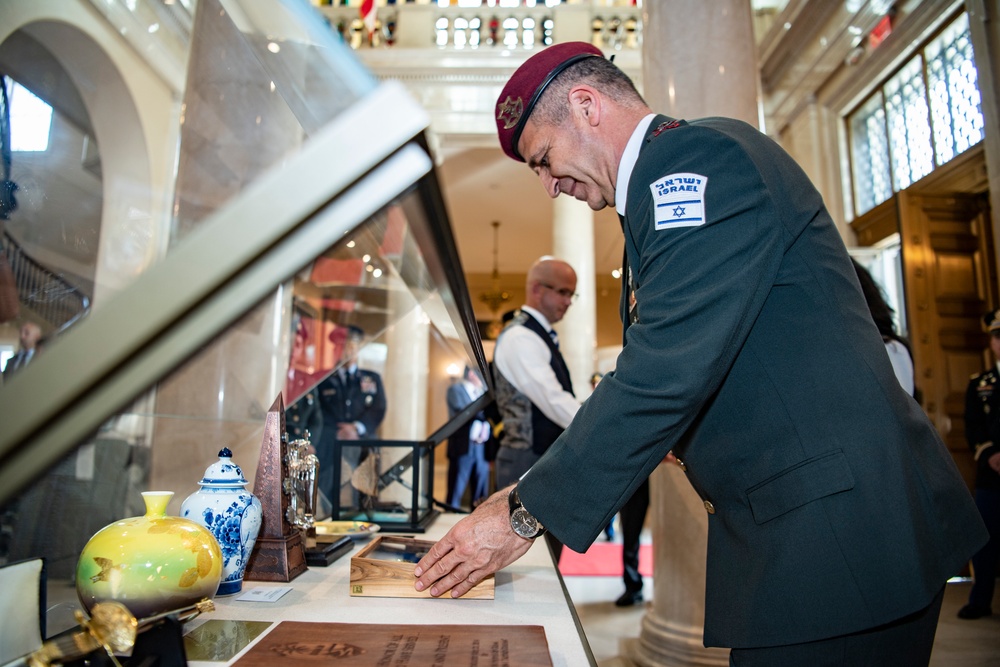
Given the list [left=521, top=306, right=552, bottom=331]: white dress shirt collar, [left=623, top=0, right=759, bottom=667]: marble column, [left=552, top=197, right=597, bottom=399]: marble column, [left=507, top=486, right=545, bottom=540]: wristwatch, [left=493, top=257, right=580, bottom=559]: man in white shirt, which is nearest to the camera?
[left=507, top=486, right=545, bottom=540]: wristwatch

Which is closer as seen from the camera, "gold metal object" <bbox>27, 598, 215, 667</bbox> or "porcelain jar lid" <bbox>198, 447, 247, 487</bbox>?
"gold metal object" <bbox>27, 598, 215, 667</bbox>

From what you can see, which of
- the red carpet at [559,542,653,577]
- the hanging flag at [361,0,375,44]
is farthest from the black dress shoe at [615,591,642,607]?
the hanging flag at [361,0,375,44]

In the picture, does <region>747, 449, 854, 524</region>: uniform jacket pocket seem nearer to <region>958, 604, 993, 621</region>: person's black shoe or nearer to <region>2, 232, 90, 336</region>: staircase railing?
<region>2, 232, 90, 336</region>: staircase railing

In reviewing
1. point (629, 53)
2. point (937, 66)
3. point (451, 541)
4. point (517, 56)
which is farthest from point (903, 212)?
point (451, 541)

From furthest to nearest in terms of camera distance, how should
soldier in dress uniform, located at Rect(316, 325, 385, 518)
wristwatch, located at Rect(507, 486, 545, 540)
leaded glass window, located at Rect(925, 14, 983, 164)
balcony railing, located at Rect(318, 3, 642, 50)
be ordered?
balcony railing, located at Rect(318, 3, 642, 50) < leaded glass window, located at Rect(925, 14, 983, 164) < soldier in dress uniform, located at Rect(316, 325, 385, 518) < wristwatch, located at Rect(507, 486, 545, 540)

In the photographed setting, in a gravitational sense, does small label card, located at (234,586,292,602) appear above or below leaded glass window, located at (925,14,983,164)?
below

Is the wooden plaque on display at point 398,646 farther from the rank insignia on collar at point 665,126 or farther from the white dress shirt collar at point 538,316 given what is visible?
the white dress shirt collar at point 538,316

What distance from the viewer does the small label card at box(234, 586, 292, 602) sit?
0.95 meters

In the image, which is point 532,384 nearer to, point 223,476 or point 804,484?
point 223,476

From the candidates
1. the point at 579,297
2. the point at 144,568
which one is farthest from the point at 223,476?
the point at 579,297

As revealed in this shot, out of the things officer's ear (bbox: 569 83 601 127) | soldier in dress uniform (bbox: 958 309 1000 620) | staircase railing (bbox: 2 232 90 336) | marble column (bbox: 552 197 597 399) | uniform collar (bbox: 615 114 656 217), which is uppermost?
marble column (bbox: 552 197 597 399)

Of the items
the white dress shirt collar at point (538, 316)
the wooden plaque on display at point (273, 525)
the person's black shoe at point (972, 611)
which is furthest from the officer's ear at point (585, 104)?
the person's black shoe at point (972, 611)

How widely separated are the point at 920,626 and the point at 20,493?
98 centimetres

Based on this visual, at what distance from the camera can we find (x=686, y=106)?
8.83ft
